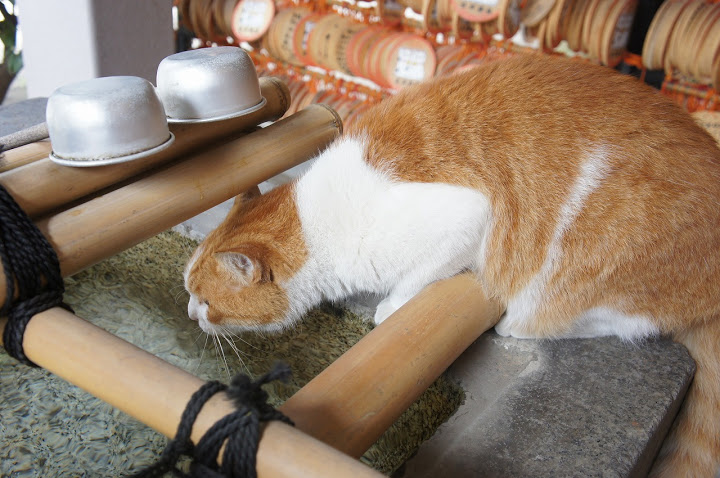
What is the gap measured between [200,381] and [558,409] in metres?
0.70

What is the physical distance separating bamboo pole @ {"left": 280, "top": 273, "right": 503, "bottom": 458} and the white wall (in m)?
1.78

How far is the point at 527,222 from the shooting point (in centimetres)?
127

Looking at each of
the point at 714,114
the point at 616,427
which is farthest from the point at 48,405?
the point at 714,114

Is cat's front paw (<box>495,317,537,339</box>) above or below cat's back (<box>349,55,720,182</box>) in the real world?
below

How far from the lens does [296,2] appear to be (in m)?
2.87

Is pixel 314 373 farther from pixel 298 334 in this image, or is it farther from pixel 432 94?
pixel 432 94

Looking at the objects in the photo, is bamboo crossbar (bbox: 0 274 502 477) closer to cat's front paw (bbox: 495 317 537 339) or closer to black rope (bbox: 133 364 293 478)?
black rope (bbox: 133 364 293 478)

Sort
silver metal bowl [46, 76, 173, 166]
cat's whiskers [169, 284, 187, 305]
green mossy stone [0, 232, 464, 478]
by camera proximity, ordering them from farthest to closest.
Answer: cat's whiskers [169, 284, 187, 305] < green mossy stone [0, 232, 464, 478] < silver metal bowl [46, 76, 173, 166]

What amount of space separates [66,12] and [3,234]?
168 centimetres

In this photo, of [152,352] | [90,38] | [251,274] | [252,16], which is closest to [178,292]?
[152,352]

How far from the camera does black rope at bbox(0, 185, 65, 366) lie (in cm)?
93

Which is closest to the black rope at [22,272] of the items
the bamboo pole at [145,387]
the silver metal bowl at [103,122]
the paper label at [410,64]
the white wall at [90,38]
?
the bamboo pole at [145,387]

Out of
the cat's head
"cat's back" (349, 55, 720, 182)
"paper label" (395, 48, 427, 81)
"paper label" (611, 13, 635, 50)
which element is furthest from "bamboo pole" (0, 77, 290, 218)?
"paper label" (611, 13, 635, 50)

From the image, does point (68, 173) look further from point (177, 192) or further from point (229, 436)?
point (229, 436)
